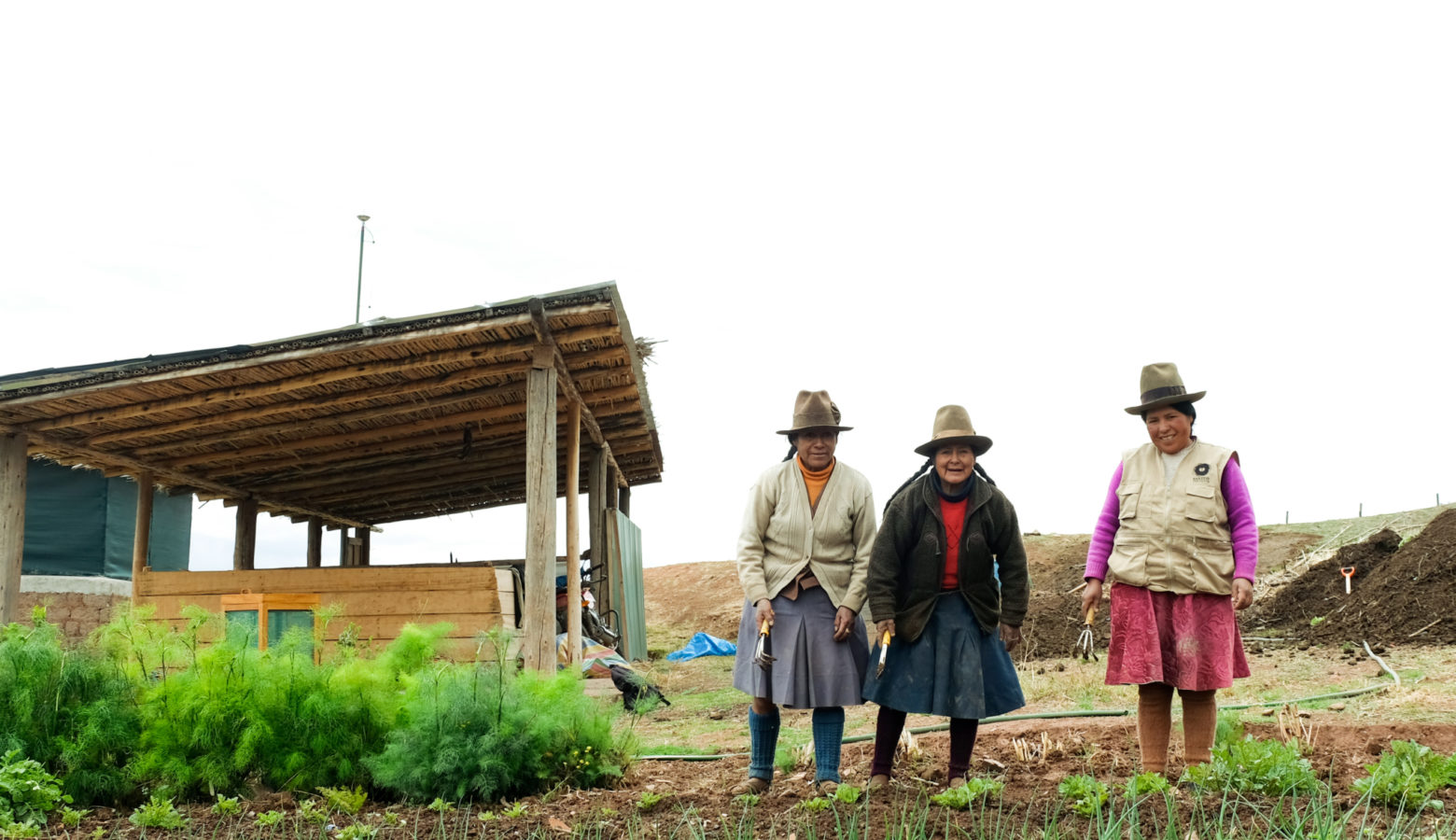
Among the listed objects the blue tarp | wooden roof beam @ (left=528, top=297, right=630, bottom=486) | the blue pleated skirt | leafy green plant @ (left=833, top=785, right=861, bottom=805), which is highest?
wooden roof beam @ (left=528, top=297, right=630, bottom=486)

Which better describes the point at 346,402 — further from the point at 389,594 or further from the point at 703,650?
the point at 703,650

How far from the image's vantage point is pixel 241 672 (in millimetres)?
4816

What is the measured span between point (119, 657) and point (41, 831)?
0.98 m

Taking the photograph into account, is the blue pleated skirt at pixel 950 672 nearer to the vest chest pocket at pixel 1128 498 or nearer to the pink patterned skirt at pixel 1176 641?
the pink patterned skirt at pixel 1176 641

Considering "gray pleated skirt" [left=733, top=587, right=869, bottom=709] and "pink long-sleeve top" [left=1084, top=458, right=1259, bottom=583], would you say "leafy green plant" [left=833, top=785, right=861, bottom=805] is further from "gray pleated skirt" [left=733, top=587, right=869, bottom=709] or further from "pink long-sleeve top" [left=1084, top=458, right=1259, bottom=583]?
"pink long-sleeve top" [left=1084, top=458, right=1259, bottom=583]

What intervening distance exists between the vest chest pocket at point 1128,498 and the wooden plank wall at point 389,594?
5.85 m

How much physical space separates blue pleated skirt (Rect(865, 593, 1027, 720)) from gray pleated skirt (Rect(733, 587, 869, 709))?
12 centimetres

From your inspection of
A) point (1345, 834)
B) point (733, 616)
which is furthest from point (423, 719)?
point (733, 616)

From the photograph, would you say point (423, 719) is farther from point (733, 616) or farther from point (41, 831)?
point (733, 616)

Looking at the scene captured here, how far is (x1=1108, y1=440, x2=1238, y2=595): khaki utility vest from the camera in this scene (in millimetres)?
4277

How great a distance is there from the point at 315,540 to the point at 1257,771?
1565cm

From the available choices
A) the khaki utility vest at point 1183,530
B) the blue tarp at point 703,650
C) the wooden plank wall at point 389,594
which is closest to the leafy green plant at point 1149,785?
the khaki utility vest at point 1183,530

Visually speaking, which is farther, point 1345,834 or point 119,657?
point 119,657

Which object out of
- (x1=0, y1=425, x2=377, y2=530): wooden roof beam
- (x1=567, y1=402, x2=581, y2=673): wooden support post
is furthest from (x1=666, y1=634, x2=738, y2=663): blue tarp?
(x1=567, y1=402, x2=581, y2=673): wooden support post
